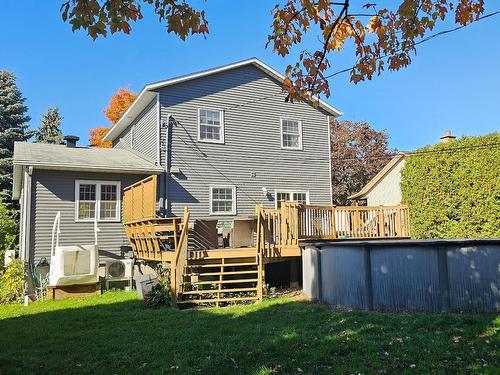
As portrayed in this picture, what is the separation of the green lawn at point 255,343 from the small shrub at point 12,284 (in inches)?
Answer: 135

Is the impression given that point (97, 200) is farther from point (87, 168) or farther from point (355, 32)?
point (355, 32)

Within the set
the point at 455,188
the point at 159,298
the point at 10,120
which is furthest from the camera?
the point at 10,120

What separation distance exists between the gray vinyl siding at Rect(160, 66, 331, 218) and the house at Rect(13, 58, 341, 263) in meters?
0.04

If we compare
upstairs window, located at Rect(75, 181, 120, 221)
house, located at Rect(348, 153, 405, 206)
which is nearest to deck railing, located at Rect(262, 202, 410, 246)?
Answer: upstairs window, located at Rect(75, 181, 120, 221)

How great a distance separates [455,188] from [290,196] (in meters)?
5.88

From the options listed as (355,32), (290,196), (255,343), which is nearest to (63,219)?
(290,196)

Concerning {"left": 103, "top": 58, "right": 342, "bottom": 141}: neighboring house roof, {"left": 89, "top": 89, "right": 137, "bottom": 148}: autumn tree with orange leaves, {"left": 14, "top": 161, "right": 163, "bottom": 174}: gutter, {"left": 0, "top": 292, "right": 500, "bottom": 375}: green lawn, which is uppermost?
{"left": 89, "top": 89, "right": 137, "bottom": 148}: autumn tree with orange leaves

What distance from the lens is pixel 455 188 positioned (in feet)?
50.5

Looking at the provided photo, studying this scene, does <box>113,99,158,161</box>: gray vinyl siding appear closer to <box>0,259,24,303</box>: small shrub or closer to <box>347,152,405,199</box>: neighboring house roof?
<box>0,259,24,303</box>: small shrub

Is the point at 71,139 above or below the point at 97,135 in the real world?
below

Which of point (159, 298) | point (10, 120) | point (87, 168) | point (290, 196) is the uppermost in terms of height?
point (10, 120)

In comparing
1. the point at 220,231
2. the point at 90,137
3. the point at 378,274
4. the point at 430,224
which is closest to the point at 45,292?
the point at 220,231

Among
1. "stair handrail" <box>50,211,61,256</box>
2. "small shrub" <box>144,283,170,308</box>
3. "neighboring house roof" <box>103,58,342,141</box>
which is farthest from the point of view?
"neighboring house roof" <box>103,58,342,141</box>

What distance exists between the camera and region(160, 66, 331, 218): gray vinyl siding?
1503cm
